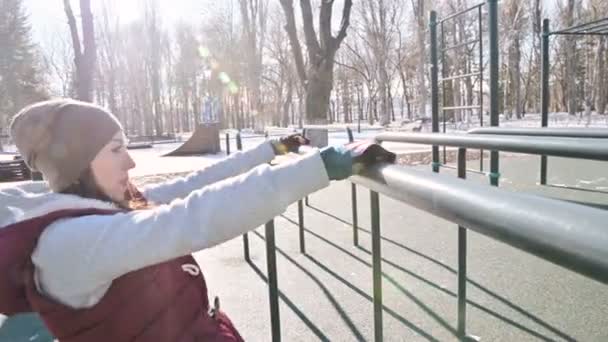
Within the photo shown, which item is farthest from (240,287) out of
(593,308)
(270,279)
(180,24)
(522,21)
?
(180,24)

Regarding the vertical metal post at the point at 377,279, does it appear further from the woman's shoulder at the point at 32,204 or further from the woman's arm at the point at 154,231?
the woman's shoulder at the point at 32,204

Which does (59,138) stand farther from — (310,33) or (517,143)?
(310,33)

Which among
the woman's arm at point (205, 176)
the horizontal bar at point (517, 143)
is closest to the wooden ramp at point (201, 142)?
the horizontal bar at point (517, 143)

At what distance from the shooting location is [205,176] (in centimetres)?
143

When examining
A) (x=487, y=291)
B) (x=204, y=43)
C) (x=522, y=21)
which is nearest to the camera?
(x=487, y=291)

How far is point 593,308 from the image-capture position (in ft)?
6.66

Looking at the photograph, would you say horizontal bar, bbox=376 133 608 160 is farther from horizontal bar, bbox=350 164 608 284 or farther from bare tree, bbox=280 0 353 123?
bare tree, bbox=280 0 353 123

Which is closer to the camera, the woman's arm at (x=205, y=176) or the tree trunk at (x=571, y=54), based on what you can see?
the woman's arm at (x=205, y=176)

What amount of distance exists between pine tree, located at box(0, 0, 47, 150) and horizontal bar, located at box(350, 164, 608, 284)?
2829cm

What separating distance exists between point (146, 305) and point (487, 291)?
6.03ft

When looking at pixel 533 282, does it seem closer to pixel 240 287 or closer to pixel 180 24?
pixel 240 287

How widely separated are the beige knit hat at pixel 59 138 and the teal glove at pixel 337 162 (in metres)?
0.44

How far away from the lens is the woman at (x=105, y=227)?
814 millimetres

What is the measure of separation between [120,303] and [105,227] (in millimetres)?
170
